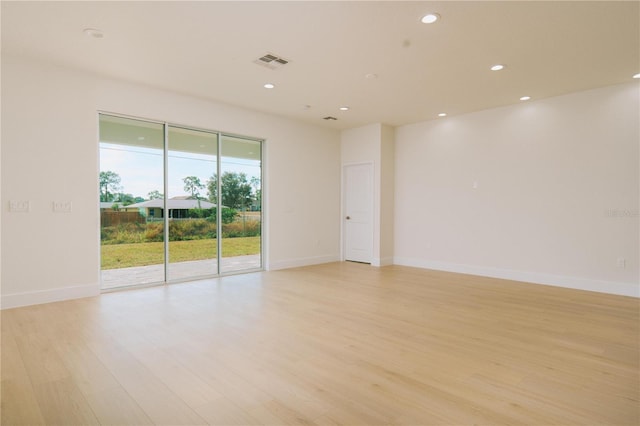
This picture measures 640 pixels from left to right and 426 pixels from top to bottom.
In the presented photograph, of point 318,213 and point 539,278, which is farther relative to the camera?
point 318,213

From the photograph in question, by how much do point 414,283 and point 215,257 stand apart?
3.36 m

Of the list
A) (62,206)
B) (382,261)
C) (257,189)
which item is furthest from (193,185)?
(382,261)

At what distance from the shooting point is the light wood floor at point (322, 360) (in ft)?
6.54

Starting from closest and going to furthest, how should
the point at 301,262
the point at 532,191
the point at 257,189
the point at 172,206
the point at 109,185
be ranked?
the point at 109,185 < the point at 172,206 < the point at 532,191 < the point at 257,189 < the point at 301,262

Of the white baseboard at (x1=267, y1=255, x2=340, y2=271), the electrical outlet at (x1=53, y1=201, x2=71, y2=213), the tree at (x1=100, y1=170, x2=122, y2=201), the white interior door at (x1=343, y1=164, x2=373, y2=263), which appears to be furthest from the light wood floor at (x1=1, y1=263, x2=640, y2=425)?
the white interior door at (x1=343, y1=164, x2=373, y2=263)

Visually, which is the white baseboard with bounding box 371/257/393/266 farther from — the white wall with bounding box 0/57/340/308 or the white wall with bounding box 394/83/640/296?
the white wall with bounding box 0/57/340/308

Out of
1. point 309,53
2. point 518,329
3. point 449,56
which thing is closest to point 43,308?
point 309,53

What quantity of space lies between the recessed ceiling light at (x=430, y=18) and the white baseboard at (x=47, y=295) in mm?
4996

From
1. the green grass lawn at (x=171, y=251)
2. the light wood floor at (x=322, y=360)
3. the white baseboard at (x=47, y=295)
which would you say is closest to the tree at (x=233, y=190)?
the green grass lawn at (x=171, y=251)

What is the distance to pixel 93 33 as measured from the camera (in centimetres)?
338

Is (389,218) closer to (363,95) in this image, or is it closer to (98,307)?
(363,95)

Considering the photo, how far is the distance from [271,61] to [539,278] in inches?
203

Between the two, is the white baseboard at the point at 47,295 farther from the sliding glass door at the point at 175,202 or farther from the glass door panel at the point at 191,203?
the glass door panel at the point at 191,203

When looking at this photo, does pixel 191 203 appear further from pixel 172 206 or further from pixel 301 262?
pixel 301 262
